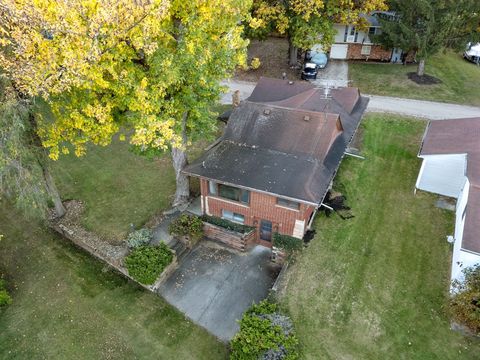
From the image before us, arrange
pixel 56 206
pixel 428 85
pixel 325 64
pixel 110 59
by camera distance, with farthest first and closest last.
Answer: pixel 325 64 < pixel 428 85 < pixel 56 206 < pixel 110 59

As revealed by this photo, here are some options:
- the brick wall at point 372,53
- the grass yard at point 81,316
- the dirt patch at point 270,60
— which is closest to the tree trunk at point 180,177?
the grass yard at point 81,316

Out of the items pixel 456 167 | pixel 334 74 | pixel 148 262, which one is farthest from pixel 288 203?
pixel 334 74

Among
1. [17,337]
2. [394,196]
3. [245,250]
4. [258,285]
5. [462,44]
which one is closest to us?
[17,337]

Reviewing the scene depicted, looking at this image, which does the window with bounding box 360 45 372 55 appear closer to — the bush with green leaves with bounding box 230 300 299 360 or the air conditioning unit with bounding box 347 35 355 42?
the air conditioning unit with bounding box 347 35 355 42

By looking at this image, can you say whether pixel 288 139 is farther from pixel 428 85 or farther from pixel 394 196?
pixel 428 85

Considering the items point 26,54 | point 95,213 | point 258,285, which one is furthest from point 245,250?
point 26,54

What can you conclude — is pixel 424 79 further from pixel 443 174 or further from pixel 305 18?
pixel 443 174

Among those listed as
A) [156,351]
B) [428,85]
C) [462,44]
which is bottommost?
[156,351]
